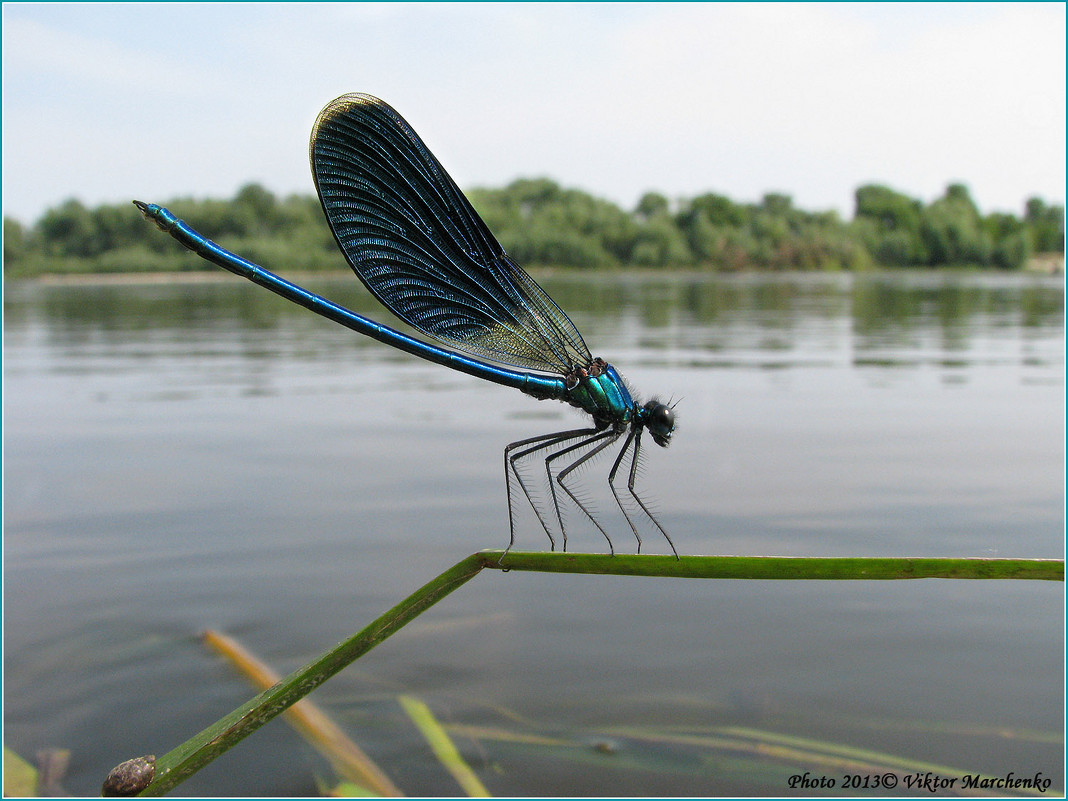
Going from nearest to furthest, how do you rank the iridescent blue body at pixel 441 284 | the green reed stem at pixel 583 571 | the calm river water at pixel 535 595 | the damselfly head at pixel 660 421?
the green reed stem at pixel 583 571 → the iridescent blue body at pixel 441 284 → the damselfly head at pixel 660 421 → the calm river water at pixel 535 595

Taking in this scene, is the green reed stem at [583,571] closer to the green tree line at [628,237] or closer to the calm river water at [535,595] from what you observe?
the calm river water at [535,595]

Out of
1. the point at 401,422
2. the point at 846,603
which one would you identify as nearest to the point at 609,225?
the point at 401,422

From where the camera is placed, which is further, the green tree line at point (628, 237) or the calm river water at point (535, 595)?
the green tree line at point (628, 237)

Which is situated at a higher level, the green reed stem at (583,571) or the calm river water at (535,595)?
the green reed stem at (583,571)

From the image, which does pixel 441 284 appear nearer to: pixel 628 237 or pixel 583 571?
pixel 583 571

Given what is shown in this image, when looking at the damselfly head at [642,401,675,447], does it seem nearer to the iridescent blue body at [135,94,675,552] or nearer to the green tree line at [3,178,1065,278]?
the iridescent blue body at [135,94,675,552]

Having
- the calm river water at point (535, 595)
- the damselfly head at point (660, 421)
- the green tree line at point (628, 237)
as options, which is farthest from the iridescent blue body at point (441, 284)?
the green tree line at point (628, 237)
